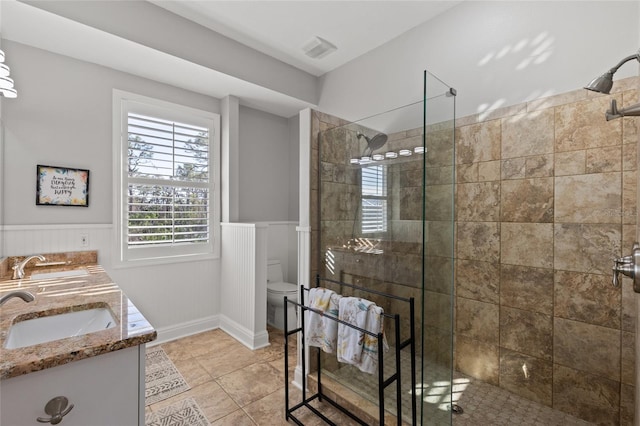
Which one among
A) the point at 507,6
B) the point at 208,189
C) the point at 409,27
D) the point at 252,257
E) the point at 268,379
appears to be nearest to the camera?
the point at 507,6

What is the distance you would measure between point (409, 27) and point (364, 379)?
8.76ft

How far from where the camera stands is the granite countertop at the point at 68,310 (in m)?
0.86

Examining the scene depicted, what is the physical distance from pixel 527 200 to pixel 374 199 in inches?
38.2

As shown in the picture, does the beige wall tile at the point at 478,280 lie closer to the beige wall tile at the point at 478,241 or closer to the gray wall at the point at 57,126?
the beige wall tile at the point at 478,241

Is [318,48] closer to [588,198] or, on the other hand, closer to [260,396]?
[588,198]

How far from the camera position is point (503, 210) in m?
1.98

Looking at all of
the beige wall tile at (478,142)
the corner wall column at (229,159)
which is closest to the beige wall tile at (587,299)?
the beige wall tile at (478,142)

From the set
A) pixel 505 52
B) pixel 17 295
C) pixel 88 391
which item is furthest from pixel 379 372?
pixel 505 52

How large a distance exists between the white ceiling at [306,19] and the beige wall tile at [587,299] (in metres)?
2.04

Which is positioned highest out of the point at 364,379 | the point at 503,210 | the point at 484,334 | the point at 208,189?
the point at 208,189

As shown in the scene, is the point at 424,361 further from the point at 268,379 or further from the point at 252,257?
the point at 252,257

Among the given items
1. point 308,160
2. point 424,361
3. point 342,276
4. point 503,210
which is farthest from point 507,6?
point 424,361

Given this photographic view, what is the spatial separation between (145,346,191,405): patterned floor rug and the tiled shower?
1.30 meters

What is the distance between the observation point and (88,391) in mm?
932
